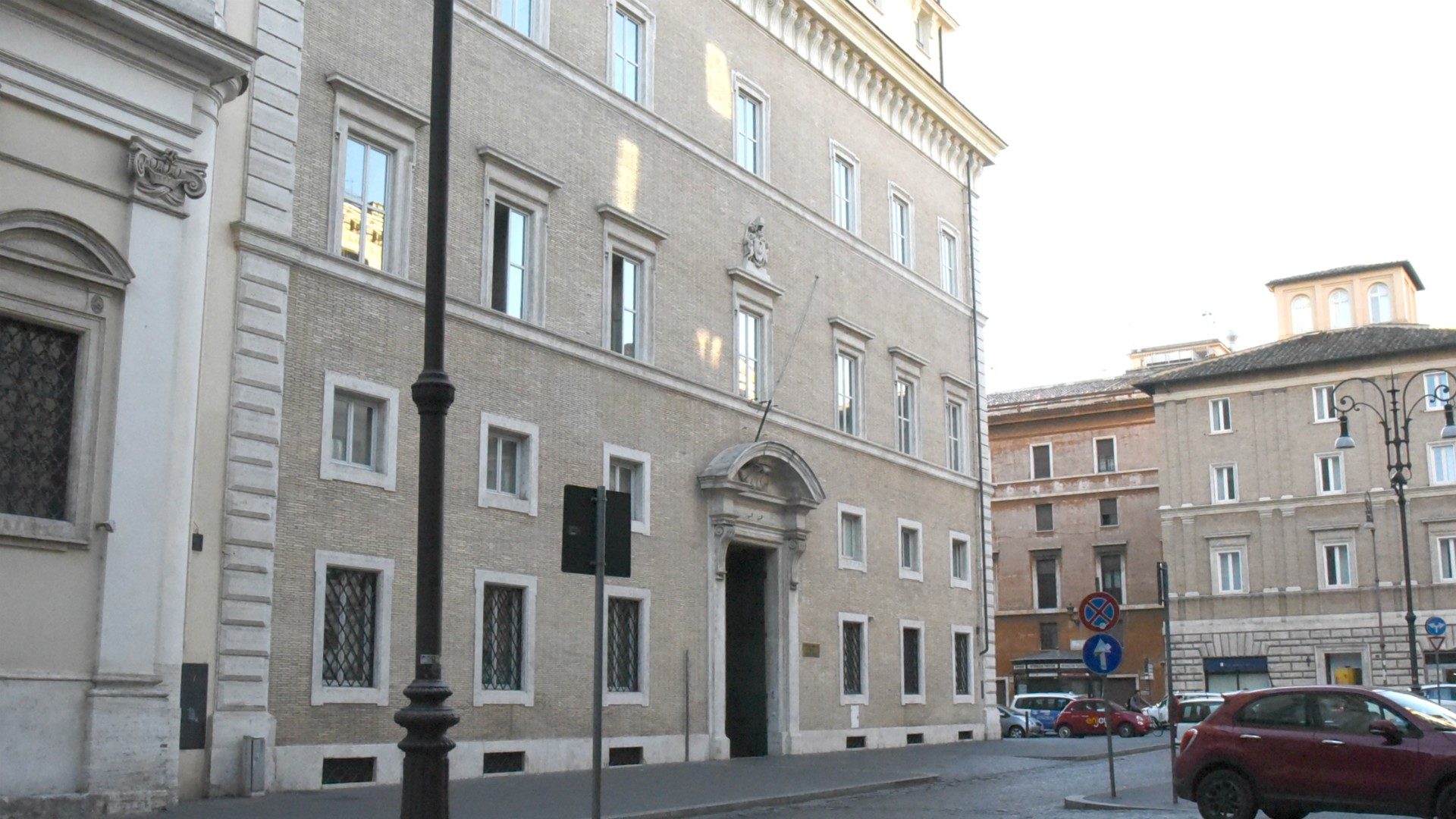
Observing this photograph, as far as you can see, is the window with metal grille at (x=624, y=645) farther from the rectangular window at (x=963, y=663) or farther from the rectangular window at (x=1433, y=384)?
the rectangular window at (x=1433, y=384)

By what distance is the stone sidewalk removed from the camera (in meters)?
16.5

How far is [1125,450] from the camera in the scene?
72.2 meters

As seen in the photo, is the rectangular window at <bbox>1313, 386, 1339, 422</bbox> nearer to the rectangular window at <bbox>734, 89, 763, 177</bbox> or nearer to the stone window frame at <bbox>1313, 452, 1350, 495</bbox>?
the stone window frame at <bbox>1313, 452, 1350, 495</bbox>

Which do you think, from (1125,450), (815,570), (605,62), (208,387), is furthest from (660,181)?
(1125,450)

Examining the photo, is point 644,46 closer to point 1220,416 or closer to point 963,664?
point 963,664

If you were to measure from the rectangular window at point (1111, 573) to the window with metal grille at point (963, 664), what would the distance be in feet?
113

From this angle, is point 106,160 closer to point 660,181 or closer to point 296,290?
point 296,290

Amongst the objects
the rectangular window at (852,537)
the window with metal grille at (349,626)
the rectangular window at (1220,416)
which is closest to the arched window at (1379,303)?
the rectangular window at (1220,416)

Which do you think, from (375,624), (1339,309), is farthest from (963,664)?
(1339,309)

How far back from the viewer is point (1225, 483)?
214 ft

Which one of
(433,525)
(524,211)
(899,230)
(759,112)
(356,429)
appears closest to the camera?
(433,525)

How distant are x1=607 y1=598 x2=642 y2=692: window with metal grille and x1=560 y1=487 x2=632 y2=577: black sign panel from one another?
13816mm

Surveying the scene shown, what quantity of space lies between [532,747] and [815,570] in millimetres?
9861

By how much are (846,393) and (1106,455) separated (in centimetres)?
4197
